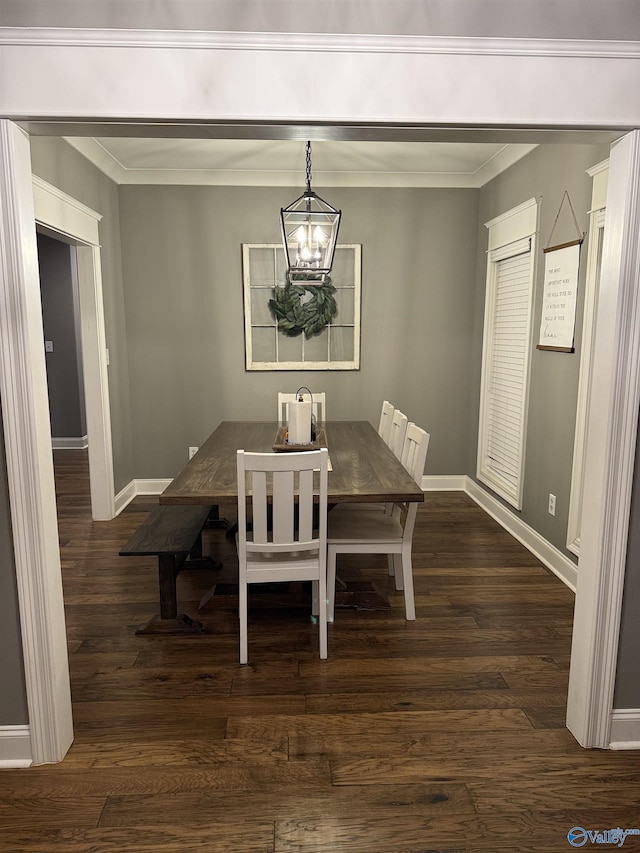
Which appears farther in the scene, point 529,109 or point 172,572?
point 172,572

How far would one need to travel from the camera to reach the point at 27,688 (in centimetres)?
193

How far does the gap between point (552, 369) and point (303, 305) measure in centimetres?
217

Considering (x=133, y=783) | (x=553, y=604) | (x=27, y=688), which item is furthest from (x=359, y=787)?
(x=553, y=604)

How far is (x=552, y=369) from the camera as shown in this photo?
3607 millimetres

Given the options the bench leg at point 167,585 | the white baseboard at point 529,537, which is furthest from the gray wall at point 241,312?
the bench leg at point 167,585

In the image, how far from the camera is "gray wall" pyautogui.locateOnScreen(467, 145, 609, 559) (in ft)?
10.7

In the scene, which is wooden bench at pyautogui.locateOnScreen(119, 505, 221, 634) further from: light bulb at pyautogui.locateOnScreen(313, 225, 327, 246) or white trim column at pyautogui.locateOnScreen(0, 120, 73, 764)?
light bulb at pyautogui.locateOnScreen(313, 225, 327, 246)

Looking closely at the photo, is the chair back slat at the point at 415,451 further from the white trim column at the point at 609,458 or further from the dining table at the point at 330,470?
the white trim column at the point at 609,458

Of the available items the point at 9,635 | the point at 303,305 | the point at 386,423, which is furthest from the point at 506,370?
the point at 9,635

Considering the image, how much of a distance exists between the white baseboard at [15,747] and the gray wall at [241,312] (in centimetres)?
328

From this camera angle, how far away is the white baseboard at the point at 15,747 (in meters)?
1.97

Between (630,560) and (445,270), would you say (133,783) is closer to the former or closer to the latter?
(630,560)

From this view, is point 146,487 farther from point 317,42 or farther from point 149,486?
point 317,42

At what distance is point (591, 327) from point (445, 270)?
6.91ft
